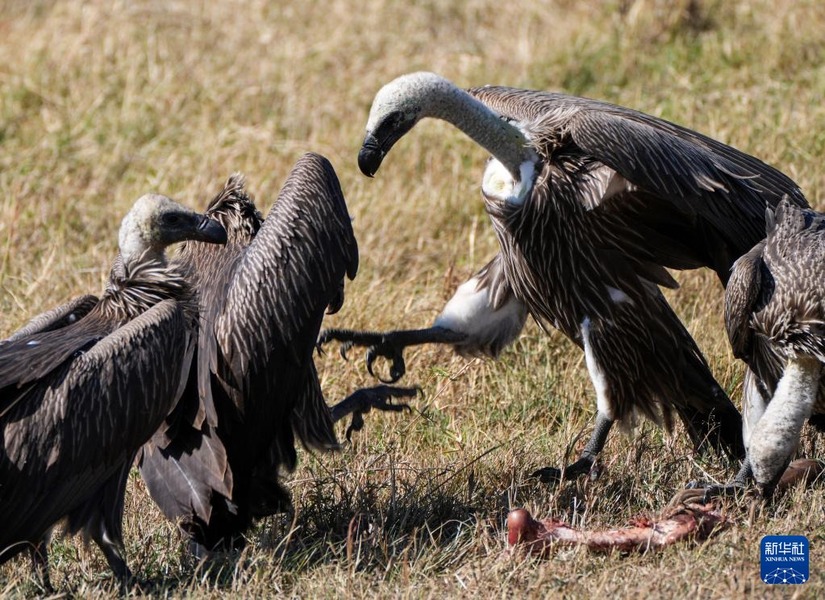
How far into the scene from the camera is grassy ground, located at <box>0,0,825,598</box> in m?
4.30

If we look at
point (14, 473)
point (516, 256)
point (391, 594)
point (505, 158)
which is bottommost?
point (391, 594)

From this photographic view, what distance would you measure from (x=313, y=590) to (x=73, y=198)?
4.25 m

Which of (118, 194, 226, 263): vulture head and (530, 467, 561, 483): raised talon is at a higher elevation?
(118, 194, 226, 263): vulture head

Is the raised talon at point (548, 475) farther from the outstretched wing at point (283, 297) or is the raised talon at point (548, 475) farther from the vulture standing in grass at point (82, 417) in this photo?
the vulture standing in grass at point (82, 417)

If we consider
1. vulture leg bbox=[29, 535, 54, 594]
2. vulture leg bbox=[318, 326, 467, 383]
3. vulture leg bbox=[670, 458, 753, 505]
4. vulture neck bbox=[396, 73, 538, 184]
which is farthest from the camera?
vulture leg bbox=[318, 326, 467, 383]

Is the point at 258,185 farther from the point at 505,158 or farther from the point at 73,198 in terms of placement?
the point at 505,158

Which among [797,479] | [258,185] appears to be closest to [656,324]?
[797,479]

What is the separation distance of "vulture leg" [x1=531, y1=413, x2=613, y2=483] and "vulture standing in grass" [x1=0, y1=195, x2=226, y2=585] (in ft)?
4.78

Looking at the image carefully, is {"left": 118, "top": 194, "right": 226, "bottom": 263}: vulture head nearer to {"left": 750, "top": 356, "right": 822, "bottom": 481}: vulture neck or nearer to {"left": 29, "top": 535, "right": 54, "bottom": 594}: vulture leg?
{"left": 29, "top": 535, "right": 54, "bottom": 594}: vulture leg

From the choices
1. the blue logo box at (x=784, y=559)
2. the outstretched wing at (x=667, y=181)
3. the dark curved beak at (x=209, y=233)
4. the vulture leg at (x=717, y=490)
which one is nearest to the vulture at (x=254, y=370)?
the dark curved beak at (x=209, y=233)

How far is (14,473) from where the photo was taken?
3957mm

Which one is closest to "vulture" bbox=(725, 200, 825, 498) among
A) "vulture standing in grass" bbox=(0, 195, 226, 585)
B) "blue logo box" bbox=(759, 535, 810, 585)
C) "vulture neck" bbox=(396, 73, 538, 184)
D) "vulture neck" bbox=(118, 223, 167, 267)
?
"blue logo box" bbox=(759, 535, 810, 585)

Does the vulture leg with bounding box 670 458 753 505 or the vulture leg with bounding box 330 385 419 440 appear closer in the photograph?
the vulture leg with bounding box 670 458 753 505

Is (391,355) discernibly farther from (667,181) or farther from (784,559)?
(784,559)
